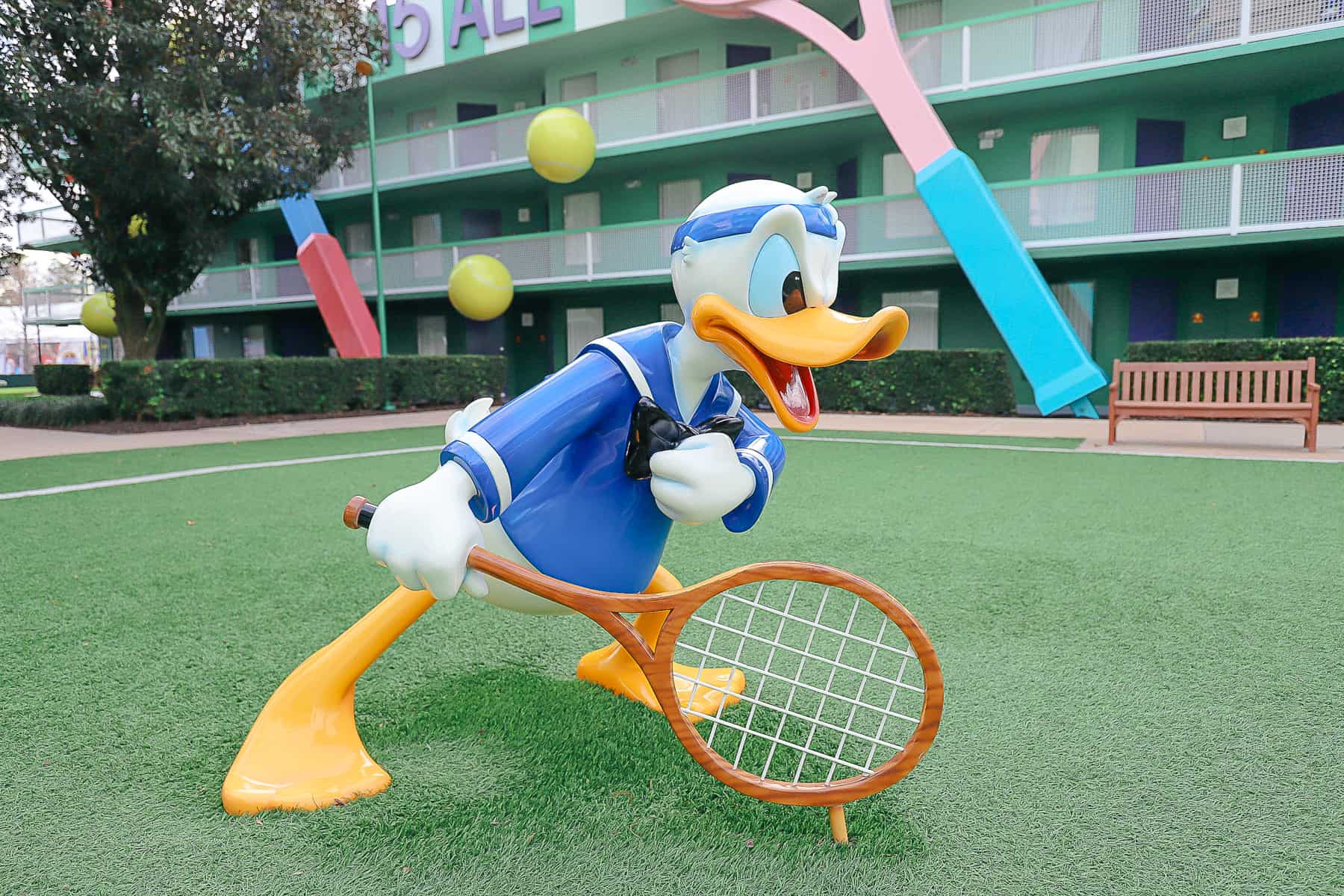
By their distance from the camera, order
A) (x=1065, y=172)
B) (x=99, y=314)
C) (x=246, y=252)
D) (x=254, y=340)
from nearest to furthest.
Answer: (x=1065, y=172) → (x=99, y=314) → (x=254, y=340) → (x=246, y=252)

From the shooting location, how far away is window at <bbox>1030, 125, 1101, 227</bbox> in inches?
546

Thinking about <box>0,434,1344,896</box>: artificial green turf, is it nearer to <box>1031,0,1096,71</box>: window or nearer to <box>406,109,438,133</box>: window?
<box>1031,0,1096,71</box>: window

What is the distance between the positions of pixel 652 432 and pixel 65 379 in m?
23.2

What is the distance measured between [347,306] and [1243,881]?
69.1 feet

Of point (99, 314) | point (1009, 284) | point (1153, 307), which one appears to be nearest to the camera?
point (1009, 284)

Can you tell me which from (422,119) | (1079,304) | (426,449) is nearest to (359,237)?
(422,119)

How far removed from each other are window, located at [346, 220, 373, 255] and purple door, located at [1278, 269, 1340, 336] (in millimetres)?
21811

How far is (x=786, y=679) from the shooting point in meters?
1.90

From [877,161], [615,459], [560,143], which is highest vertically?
[560,143]

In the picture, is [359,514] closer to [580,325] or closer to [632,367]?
[632,367]

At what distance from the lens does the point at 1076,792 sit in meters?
2.19

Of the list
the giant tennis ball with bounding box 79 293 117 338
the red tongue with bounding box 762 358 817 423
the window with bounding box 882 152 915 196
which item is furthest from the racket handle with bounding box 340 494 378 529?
the giant tennis ball with bounding box 79 293 117 338

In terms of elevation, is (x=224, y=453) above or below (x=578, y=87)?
below

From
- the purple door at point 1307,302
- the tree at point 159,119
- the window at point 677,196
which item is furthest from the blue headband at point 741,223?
the window at point 677,196
